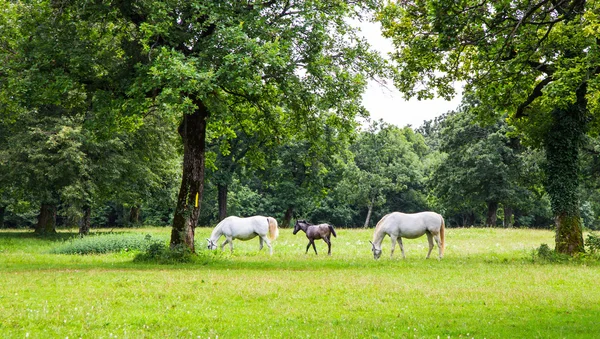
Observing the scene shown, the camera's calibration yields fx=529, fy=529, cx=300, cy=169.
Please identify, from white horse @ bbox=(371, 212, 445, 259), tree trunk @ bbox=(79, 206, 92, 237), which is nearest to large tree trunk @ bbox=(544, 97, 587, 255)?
white horse @ bbox=(371, 212, 445, 259)

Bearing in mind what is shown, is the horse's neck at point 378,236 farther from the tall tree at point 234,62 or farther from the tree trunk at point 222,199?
the tree trunk at point 222,199

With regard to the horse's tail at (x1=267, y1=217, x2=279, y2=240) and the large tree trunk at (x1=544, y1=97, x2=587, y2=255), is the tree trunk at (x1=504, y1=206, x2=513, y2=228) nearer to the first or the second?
the large tree trunk at (x1=544, y1=97, x2=587, y2=255)

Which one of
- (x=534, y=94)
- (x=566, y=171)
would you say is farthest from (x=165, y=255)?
(x=534, y=94)

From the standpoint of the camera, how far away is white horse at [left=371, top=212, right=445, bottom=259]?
22469 millimetres

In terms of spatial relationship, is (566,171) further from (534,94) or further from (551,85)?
(551,85)

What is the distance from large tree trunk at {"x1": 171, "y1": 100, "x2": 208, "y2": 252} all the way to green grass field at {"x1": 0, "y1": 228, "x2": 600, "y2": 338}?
4.35 ft

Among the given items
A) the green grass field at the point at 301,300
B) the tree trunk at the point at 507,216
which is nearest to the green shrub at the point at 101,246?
the green grass field at the point at 301,300

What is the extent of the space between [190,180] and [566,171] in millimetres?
14856

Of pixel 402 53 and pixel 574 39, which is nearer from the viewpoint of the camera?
pixel 574 39

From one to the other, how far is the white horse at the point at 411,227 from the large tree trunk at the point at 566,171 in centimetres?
450

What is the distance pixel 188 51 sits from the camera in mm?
18984

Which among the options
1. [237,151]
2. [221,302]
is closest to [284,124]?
[221,302]

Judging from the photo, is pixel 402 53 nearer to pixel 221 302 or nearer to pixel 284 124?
pixel 284 124

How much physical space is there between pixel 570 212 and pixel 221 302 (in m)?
15.3
